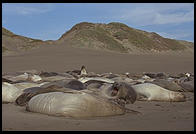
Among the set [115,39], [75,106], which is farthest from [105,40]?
[75,106]

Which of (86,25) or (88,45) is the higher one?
(86,25)

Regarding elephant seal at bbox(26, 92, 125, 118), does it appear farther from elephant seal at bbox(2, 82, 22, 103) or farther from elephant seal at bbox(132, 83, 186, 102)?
elephant seal at bbox(132, 83, 186, 102)

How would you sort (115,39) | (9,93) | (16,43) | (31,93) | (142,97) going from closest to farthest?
(31,93) < (9,93) < (142,97) < (16,43) < (115,39)

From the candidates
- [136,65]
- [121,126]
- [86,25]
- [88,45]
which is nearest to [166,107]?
[121,126]

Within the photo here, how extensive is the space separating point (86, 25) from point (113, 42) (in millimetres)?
4352

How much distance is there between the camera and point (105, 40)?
3622 centimetres

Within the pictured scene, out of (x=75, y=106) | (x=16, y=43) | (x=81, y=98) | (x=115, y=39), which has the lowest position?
(x=75, y=106)

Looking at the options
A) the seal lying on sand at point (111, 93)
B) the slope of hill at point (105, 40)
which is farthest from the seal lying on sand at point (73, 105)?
the slope of hill at point (105, 40)

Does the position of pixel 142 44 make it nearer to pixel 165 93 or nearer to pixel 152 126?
pixel 165 93

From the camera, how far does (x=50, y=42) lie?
3512 cm

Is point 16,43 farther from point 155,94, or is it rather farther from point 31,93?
point 31,93

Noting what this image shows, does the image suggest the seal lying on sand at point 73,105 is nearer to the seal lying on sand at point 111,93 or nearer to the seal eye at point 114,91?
the seal lying on sand at point 111,93

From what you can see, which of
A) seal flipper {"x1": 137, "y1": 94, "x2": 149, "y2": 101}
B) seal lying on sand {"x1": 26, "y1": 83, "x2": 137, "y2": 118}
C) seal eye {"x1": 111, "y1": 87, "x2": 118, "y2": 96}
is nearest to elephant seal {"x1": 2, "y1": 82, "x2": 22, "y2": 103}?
seal lying on sand {"x1": 26, "y1": 83, "x2": 137, "y2": 118}

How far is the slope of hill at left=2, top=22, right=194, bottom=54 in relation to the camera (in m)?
33.9
